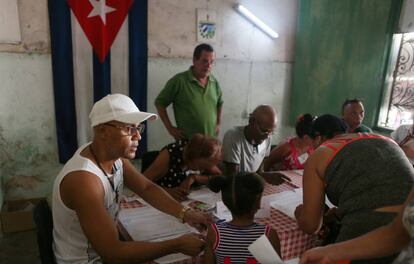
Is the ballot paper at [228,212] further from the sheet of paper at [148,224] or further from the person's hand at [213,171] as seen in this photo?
the person's hand at [213,171]

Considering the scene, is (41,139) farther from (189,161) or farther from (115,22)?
(189,161)

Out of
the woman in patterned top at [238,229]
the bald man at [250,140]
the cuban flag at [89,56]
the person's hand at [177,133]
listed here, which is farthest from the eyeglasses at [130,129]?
the cuban flag at [89,56]

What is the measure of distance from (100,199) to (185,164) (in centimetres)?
102

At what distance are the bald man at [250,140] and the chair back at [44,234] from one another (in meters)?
1.37

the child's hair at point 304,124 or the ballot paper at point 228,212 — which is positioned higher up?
the child's hair at point 304,124

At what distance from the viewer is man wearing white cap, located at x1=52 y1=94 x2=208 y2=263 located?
1258mm

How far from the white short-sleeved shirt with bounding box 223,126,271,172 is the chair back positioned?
137 cm

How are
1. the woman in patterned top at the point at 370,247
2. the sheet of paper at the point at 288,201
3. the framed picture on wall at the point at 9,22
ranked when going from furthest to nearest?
the framed picture on wall at the point at 9,22 < the sheet of paper at the point at 288,201 < the woman in patterned top at the point at 370,247

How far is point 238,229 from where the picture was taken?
1.40 m

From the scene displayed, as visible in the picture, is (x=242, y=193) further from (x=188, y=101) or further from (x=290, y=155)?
(x=188, y=101)

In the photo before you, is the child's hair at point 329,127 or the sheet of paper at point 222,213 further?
the sheet of paper at point 222,213

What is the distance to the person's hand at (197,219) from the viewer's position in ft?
5.34

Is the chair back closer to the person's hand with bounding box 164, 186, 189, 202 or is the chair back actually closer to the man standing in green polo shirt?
the person's hand with bounding box 164, 186, 189, 202

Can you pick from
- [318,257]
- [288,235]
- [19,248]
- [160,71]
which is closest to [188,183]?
[288,235]
